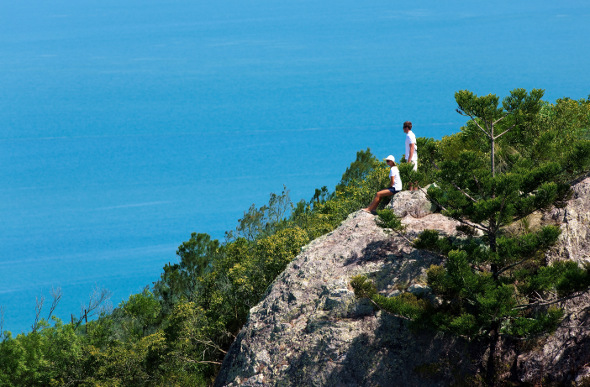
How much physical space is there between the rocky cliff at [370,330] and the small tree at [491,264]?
0.82 m

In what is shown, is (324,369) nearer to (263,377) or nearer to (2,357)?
(263,377)

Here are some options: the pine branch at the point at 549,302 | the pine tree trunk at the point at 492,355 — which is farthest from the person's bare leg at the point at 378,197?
the pine tree trunk at the point at 492,355

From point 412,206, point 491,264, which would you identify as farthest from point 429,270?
point 412,206

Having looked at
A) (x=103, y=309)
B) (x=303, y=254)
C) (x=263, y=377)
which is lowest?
(x=263, y=377)

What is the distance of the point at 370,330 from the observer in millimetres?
22531

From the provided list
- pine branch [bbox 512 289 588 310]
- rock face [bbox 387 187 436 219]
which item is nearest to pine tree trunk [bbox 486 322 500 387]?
pine branch [bbox 512 289 588 310]

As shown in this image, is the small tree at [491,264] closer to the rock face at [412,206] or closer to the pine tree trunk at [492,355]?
Answer: the pine tree trunk at [492,355]

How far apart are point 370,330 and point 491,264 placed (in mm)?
3653

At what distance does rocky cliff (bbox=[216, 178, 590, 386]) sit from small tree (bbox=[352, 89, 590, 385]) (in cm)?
82

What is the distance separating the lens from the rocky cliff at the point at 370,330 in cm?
2120

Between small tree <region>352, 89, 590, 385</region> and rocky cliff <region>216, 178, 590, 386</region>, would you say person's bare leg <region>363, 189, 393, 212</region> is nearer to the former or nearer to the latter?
rocky cliff <region>216, 178, 590, 386</region>

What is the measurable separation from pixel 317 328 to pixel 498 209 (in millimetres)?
5953

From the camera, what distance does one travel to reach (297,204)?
44.9m

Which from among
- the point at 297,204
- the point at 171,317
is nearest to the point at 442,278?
the point at 171,317
